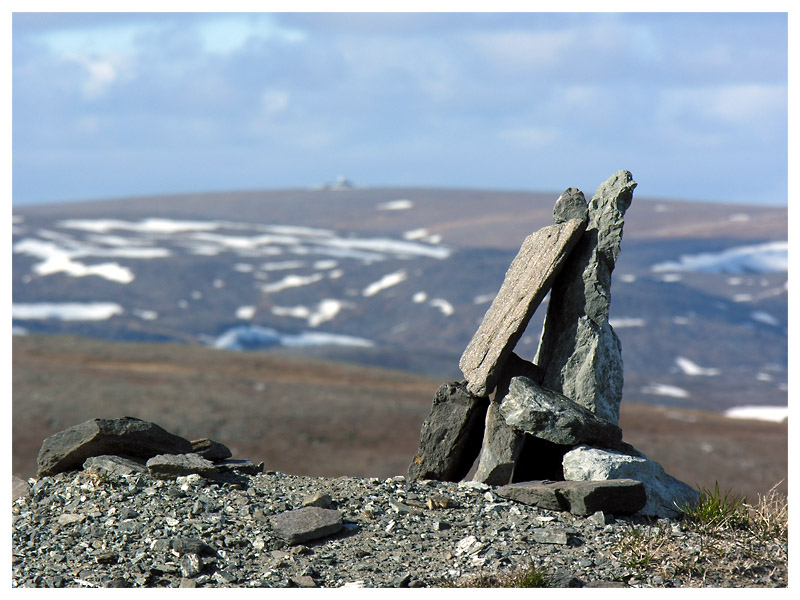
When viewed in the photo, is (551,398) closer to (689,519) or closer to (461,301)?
(689,519)

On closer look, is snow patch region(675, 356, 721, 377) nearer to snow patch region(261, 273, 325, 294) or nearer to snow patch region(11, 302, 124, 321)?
snow patch region(261, 273, 325, 294)

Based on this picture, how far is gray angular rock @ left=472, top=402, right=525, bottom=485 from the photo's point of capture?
14117 mm

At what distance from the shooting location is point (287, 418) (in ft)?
144

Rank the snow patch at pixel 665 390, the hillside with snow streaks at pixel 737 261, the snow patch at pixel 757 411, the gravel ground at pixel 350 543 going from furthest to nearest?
the hillside with snow streaks at pixel 737 261
the snow patch at pixel 665 390
the snow patch at pixel 757 411
the gravel ground at pixel 350 543

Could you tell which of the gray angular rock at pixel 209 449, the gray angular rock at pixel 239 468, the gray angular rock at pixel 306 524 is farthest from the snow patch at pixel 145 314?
the gray angular rock at pixel 306 524

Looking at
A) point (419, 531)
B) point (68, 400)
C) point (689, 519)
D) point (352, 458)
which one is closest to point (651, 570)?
point (689, 519)

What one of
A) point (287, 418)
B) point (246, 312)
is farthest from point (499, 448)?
point (246, 312)

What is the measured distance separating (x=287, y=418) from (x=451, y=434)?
29.9m

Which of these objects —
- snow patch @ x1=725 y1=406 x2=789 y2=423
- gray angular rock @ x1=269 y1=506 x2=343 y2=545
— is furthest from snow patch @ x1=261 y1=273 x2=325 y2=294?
gray angular rock @ x1=269 y1=506 x2=343 y2=545

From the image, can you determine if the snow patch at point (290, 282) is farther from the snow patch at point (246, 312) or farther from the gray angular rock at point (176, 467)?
the gray angular rock at point (176, 467)

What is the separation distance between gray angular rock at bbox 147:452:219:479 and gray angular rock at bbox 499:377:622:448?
16.0 feet

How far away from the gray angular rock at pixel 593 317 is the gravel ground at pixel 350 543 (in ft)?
7.58

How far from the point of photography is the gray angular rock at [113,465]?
563 inches

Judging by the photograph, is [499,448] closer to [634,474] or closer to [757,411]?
[634,474]
